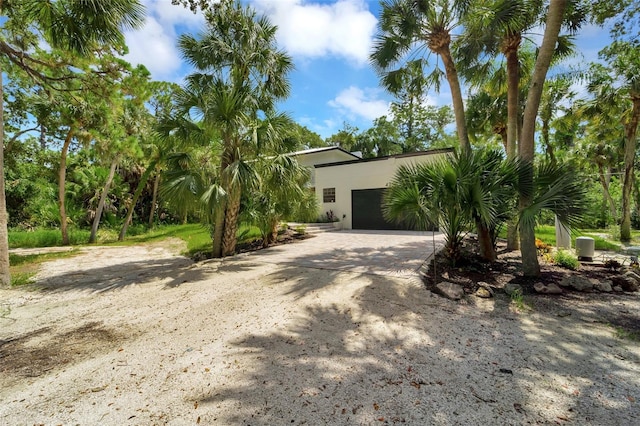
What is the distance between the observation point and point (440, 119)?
2758cm

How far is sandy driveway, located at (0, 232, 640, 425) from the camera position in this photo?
6.87 feet

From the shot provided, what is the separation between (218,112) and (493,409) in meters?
7.37

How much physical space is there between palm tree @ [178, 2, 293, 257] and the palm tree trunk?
0.10 ft

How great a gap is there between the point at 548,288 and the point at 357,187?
11330mm

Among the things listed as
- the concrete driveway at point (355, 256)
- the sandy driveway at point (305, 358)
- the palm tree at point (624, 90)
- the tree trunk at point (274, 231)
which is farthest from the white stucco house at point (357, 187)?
the sandy driveway at point (305, 358)

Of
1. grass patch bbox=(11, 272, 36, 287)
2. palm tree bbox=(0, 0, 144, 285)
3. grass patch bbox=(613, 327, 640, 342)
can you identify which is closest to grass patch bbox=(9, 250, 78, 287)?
grass patch bbox=(11, 272, 36, 287)

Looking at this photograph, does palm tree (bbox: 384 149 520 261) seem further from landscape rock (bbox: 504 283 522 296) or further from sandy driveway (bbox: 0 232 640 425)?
sandy driveway (bbox: 0 232 640 425)

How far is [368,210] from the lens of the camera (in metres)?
15.2

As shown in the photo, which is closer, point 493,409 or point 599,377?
point 493,409

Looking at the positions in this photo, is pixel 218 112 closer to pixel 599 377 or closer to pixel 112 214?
pixel 599 377

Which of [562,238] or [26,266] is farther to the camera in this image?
[562,238]

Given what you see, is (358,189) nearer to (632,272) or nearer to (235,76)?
(235,76)

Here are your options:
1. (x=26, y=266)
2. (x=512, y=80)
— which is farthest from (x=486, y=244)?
(x=26, y=266)

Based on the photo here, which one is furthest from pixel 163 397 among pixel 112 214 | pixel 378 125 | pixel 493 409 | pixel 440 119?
pixel 440 119
